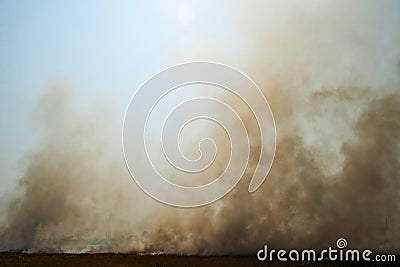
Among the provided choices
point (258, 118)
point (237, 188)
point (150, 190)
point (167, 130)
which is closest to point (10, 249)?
point (150, 190)

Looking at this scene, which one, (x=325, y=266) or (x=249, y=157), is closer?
(x=325, y=266)

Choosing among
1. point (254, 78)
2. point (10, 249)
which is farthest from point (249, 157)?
point (10, 249)

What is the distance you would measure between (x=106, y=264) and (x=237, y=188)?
4235 millimetres

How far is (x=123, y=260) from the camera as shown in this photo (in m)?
15.6

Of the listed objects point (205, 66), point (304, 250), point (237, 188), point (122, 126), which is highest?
point (205, 66)

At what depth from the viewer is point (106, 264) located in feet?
50.1

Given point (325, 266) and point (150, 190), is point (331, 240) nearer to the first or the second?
point (325, 266)

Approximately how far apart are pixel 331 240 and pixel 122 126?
6.81 meters

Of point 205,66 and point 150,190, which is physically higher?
point 205,66

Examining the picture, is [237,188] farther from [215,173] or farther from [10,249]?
[10,249]

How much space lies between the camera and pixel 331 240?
52.5 feet

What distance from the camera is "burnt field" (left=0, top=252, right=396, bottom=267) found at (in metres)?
15.4

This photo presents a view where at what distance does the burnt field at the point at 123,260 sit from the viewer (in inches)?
606

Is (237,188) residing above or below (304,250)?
above
